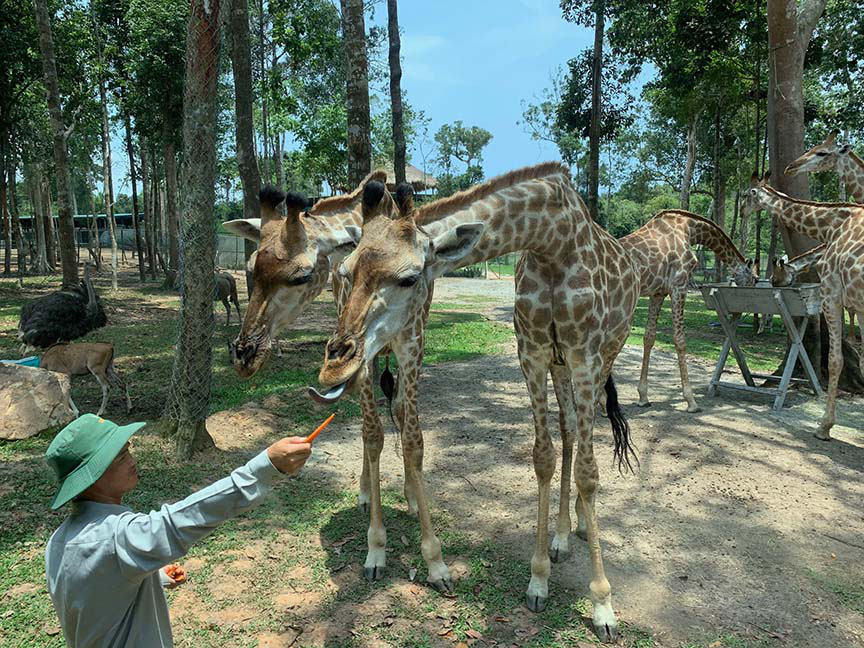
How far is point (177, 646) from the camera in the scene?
3.15 meters

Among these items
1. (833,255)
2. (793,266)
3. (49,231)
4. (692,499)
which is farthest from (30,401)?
(49,231)

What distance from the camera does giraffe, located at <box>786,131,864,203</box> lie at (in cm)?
834

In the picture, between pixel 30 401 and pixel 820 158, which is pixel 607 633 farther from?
pixel 820 158

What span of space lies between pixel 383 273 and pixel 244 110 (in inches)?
272

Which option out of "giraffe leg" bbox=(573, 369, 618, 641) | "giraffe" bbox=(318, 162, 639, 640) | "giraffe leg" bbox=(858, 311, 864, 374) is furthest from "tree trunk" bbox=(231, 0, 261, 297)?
"giraffe leg" bbox=(858, 311, 864, 374)

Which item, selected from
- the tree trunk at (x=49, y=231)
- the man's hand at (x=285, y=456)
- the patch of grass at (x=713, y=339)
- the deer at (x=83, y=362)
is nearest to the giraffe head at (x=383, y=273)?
the man's hand at (x=285, y=456)

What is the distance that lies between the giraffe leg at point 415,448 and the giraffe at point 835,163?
742 cm

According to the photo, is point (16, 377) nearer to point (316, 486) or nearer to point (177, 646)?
point (316, 486)

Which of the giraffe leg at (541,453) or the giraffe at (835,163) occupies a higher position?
the giraffe at (835,163)

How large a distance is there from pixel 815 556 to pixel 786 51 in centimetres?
746

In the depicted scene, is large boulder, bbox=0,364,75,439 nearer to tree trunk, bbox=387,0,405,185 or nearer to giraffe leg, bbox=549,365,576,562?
giraffe leg, bbox=549,365,576,562

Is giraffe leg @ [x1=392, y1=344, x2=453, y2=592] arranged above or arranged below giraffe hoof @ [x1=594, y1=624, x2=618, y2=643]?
above

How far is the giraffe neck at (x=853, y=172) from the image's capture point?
848 cm

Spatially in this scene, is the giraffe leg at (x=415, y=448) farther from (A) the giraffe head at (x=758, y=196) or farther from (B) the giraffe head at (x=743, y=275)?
(B) the giraffe head at (x=743, y=275)
